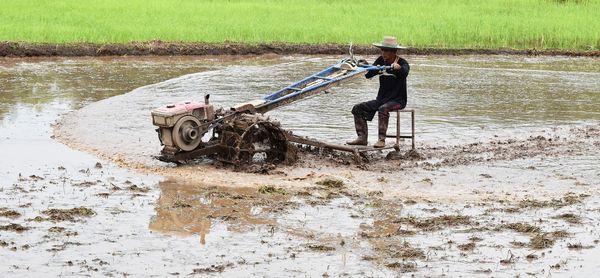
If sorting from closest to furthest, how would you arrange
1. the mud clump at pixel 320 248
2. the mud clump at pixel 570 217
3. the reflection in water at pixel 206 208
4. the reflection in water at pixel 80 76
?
the mud clump at pixel 320 248, the reflection in water at pixel 206 208, the mud clump at pixel 570 217, the reflection in water at pixel 80 76

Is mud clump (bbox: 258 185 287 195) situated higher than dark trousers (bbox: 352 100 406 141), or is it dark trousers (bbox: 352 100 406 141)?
dark trousers (bbox: 352 100 406 141)

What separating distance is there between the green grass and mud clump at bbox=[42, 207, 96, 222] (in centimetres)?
1212

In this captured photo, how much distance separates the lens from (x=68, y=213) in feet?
23.3

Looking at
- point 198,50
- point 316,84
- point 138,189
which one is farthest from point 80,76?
point 138,189

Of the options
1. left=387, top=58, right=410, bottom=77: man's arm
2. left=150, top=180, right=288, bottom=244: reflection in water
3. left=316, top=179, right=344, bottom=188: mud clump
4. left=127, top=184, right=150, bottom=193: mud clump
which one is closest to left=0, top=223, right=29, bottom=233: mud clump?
A: left=150, top=180, right=288, bottom=244: reflection in water

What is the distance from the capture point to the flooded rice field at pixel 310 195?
20.1 ft

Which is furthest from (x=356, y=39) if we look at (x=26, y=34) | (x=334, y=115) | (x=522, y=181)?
(x=522, y=181)

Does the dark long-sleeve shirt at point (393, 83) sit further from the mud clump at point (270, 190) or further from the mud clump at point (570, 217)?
the mud clump at point (570, 217)

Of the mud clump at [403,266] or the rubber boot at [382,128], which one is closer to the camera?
the mud clump at [403,266]

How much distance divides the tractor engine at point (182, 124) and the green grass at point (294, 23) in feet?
35.3

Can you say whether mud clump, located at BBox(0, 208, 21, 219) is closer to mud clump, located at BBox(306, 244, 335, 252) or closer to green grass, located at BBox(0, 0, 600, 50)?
mud clump, located at BBox(306, 244, 335, 252)

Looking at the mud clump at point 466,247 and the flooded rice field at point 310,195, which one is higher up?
the flooded rice field at point 310,195

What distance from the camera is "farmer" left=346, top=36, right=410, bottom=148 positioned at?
9.52 meters

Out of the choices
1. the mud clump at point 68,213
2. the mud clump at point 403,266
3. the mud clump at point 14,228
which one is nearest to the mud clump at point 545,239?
the mud clump at point 403,266
